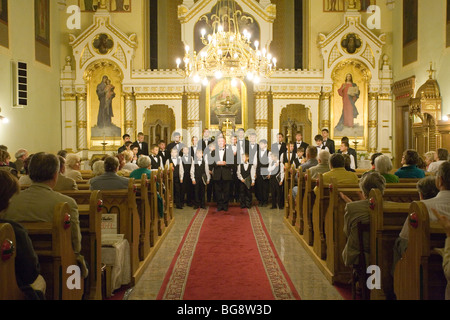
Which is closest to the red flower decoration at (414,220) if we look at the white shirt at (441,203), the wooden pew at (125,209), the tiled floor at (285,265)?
the white shirt at (441,203)

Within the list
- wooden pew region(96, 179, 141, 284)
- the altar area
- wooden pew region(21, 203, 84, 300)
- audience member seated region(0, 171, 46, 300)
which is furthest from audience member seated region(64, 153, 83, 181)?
the altar area

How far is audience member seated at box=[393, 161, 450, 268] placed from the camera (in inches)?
136

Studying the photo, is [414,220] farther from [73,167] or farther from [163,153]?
[163,153]

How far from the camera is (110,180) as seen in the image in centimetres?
566

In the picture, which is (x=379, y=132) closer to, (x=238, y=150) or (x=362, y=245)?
(x=238, y=150)

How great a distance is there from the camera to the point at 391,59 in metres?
15.3

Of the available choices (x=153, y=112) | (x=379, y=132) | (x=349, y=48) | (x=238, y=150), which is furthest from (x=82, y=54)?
(x=379, y=132)

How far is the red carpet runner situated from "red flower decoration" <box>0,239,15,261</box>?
101 inches

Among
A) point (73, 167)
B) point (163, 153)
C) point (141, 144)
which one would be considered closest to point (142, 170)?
point (73, 167)

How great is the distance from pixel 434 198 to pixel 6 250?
9.98ft

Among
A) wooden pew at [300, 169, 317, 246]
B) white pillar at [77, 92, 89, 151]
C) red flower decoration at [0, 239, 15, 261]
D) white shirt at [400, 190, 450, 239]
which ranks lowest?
wooden pew at [300, 169, 317, 246]

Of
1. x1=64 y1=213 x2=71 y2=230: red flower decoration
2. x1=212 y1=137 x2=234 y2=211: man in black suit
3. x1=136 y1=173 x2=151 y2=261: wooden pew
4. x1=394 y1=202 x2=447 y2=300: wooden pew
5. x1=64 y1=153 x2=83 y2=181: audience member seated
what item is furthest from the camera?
x1=212 y1=137 x2=234 y2=211: man in black suit

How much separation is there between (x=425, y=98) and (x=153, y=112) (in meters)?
9.00

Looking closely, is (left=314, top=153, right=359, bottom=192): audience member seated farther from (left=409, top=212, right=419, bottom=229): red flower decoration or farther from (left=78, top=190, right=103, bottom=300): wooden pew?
(left=78, top=190, right=103, bottom=300): wooden pew
